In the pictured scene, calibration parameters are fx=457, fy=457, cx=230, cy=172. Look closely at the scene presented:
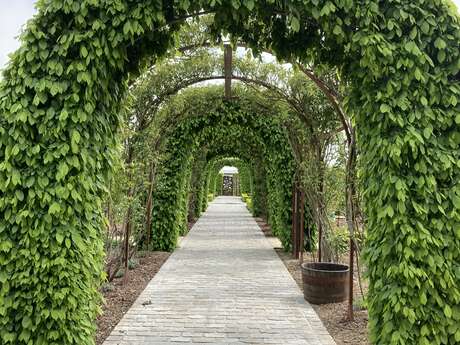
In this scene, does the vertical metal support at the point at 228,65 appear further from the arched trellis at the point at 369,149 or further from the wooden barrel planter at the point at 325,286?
the wooden barrel planter at the point at 325,286

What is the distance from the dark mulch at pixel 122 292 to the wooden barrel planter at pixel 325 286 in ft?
7.40

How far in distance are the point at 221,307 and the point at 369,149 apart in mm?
3119

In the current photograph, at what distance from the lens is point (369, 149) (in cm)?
317

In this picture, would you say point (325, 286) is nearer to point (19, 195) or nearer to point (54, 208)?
point (54, 208)

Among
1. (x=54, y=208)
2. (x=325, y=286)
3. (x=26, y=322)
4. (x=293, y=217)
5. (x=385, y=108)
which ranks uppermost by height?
(x=385, y=108)

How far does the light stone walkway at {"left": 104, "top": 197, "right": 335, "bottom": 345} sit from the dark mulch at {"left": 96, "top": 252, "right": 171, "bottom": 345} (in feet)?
0.37

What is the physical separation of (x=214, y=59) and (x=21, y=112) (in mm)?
4760

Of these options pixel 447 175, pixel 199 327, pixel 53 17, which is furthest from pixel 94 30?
pixel 199 327

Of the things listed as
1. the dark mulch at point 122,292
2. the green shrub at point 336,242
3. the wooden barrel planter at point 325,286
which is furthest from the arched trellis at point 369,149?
the green shrub at point 336,242

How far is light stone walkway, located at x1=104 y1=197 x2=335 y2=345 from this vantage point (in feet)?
14.5

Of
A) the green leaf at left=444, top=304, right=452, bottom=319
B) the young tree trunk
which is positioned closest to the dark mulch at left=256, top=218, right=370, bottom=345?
the green leaf at left=444, top=304, right=452, bottom=319

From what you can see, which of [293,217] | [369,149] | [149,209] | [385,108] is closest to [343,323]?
[369,149]

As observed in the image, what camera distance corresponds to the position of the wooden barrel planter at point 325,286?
571 cm

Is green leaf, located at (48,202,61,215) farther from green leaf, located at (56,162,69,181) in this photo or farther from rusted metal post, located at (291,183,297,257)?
rusted metal post, located at (291,183,297,257)
